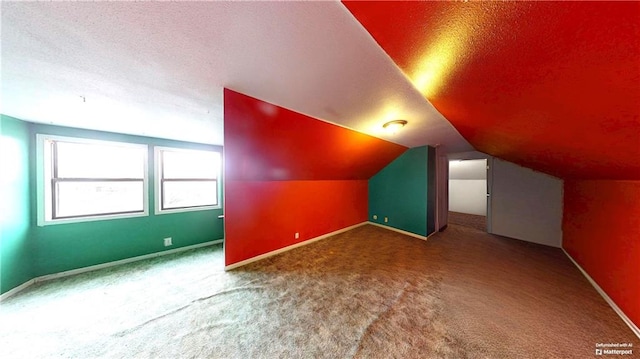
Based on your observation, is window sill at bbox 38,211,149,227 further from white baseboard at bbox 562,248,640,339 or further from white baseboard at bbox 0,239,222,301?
white baseboard at bbox 562,248,640,339

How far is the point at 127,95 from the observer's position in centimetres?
173

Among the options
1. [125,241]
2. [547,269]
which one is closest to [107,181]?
[125,241]

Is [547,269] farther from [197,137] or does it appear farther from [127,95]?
[197,137]

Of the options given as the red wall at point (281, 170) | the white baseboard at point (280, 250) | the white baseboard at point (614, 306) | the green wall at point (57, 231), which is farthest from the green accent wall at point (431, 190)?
the green wall at point (57, 231)

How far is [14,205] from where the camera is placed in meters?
2.07

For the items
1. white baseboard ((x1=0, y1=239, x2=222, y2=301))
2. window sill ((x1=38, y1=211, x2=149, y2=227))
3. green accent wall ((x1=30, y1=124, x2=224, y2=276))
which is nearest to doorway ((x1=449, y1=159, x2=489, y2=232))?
green accent wall ((x1=30, y1=124, x2=224, y2=276))

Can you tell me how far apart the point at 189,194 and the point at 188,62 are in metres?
2.95

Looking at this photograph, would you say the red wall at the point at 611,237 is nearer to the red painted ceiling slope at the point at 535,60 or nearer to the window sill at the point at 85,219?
the red painted ceiling slope at the point at 535,60

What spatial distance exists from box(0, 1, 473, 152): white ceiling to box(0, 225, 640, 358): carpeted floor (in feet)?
7.00

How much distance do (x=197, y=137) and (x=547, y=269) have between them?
5.97 meters

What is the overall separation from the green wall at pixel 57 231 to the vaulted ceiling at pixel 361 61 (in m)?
0.53

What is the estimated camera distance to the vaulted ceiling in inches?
28.0

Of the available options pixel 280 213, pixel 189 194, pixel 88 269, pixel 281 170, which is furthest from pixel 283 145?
pixel 88 269

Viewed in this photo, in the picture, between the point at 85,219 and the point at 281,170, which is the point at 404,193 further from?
the point at 85,219
